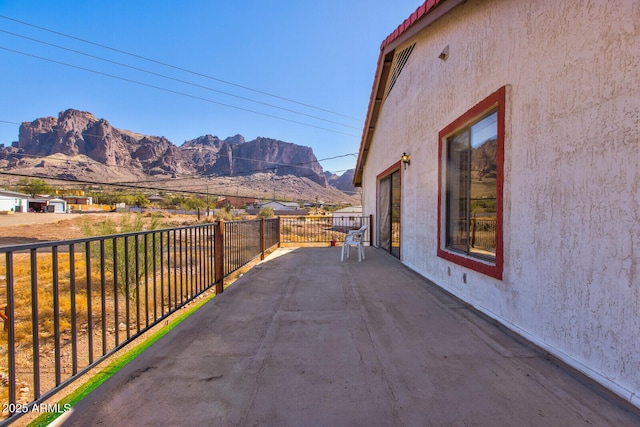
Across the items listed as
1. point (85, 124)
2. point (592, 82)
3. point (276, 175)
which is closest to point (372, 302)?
point (592, 82)

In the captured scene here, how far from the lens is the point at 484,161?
11.2 feet

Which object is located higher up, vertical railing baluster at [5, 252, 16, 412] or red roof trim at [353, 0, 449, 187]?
red roof trim at [353, 0, 449, 187]

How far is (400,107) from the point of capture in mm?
6438

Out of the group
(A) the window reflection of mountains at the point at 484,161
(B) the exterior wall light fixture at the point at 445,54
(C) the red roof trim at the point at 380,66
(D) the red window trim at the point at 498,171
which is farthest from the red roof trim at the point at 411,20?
(A) the window reflection of mountains at the point at 484,161

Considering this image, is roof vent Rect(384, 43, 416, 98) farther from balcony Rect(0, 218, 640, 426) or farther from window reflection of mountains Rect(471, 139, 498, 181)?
balcony Rect(0, 218, 640, 426)

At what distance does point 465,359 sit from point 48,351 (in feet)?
17.1

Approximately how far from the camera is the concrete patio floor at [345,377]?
160 cm

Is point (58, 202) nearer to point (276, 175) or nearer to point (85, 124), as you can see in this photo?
point (276, 175)

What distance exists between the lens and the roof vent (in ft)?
19.6

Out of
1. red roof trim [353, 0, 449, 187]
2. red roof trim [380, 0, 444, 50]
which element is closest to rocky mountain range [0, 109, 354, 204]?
red roof trim [353, 0, 449, 187]

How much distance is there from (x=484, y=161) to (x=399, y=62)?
13.8 feet

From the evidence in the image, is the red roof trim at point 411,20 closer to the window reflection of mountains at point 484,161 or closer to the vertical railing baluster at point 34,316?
the window reflection of mountains at point 484,161

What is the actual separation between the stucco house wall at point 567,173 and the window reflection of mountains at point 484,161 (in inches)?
16.6

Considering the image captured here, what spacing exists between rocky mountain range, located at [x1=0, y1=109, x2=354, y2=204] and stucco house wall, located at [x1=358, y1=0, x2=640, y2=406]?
67596 mm
